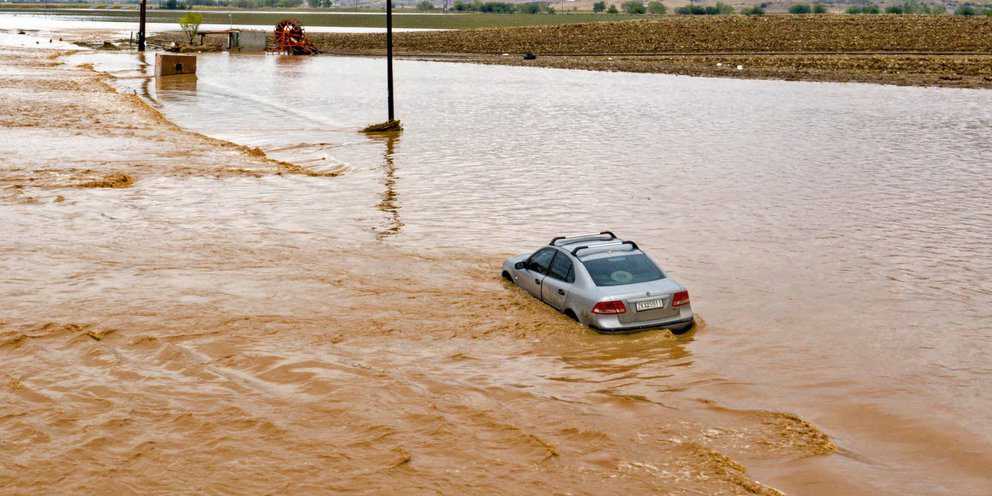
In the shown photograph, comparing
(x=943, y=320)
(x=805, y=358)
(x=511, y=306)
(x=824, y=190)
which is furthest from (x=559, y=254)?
(x=824, y=190)

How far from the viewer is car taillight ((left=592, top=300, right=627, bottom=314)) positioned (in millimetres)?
15766

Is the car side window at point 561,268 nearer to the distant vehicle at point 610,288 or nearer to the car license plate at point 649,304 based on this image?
the distant vehicle at point 610,288

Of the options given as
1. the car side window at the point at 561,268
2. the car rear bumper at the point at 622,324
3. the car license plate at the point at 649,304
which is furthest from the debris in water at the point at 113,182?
the car license plate at the point at 649,304

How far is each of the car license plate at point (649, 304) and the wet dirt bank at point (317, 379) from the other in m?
0.50

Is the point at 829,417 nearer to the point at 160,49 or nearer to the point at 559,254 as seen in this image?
the point at 559,254

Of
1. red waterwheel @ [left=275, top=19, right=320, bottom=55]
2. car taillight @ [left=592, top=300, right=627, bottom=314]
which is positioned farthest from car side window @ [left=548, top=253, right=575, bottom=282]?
red waterwheel @ [left=275, top=19, right=320, bottom=55]

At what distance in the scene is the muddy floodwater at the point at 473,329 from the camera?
11.9 m

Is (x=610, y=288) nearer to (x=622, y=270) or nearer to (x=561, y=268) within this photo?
Answer: (x=622, y=270)

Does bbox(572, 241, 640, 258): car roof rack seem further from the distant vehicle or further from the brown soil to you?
the brown soil

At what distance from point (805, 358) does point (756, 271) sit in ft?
17.5

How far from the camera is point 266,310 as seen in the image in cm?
1756

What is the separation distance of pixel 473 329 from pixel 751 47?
89.7 metres

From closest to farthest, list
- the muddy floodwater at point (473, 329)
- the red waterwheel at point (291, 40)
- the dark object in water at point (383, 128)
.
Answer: the muddy floodwater at point (473, 329), the dark object in water at point (383, 128), the red waterwheel at point (291, 40)

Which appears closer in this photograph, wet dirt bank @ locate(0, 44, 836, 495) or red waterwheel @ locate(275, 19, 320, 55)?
wet dirt bank @ locate(0, 44, 836, 495)
